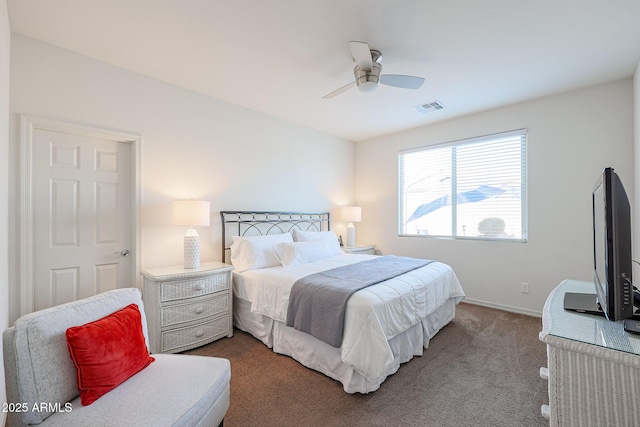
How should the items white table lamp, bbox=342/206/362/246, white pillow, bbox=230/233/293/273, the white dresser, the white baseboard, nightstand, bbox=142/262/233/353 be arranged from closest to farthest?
the white dresser < nightstand, bbox=142/262/233/353 < white pillow, bbox=230/233/293/273 < the white baseboard < white table lamp, bbox=342/206/362/246

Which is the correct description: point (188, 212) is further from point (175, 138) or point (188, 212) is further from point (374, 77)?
point (374, 77)

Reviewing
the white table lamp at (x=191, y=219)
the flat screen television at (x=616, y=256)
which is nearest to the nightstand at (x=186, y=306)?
the white table lamp at (x=191, y=219)

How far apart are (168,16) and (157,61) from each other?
747mm

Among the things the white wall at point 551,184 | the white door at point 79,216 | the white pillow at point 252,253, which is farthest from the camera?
the white pillow at point 252,253

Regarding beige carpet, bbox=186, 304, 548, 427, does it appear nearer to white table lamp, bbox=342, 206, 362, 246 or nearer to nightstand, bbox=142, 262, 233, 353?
nightstand, bbox=142, 262, 233, 353

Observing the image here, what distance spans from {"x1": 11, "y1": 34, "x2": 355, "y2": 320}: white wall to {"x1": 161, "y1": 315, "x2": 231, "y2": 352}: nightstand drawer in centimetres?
81

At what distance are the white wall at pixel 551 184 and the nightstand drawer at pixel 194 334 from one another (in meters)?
3.33

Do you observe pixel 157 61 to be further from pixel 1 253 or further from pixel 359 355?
pixel 359 355

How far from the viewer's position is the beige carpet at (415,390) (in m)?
1.83

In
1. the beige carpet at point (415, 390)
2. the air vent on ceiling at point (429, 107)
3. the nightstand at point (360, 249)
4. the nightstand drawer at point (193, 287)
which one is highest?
the air vent on ceiling at point (429, 107)

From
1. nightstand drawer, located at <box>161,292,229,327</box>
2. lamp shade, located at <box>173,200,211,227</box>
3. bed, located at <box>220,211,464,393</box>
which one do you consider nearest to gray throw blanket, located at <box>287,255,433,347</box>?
bed, located at <box>220,211,464,393</box>

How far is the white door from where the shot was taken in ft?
7.97

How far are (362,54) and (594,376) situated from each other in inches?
89.3

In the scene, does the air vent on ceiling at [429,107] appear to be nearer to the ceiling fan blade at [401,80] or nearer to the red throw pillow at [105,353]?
the ceiling fan blade at [401,80]
